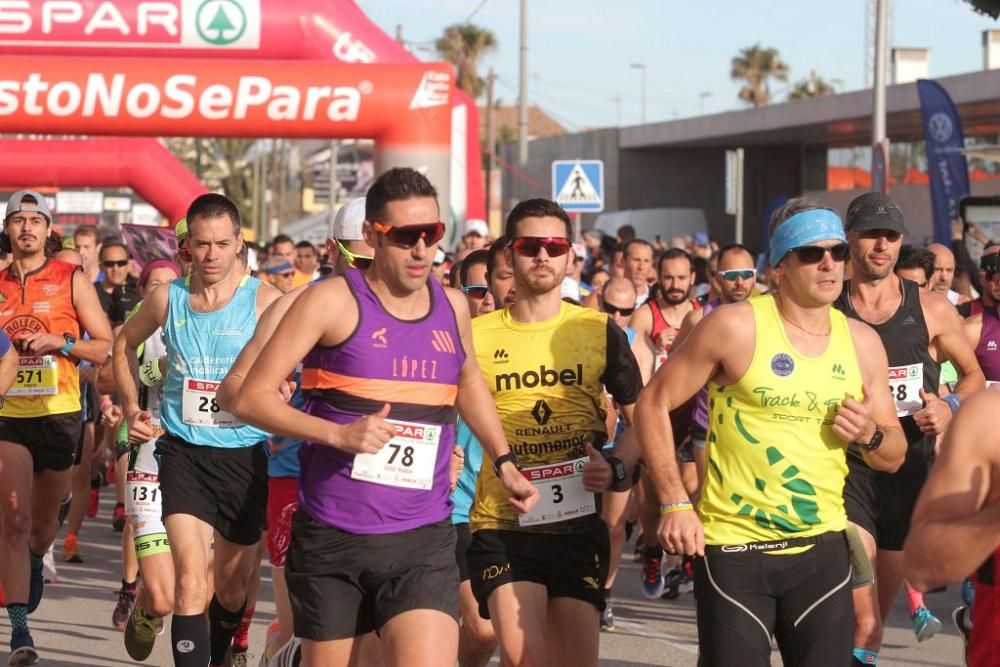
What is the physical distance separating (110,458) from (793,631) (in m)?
11.7

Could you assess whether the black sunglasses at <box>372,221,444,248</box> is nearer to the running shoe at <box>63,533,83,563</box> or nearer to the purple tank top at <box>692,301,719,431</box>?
the purple tank top at <box>692,301,719,431</box>

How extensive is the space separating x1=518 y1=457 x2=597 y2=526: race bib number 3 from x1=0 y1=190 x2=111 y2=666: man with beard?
3291 millimetres

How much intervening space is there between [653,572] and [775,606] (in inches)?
198

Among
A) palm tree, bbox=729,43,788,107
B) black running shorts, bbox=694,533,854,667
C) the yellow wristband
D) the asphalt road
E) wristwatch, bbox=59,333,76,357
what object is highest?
palm tree, bbox=729,43,788,107

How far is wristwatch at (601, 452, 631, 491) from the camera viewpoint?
5582 millimetres

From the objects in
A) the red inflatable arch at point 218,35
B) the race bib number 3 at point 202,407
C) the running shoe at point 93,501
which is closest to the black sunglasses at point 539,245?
the race bib number 3 at point 202,407

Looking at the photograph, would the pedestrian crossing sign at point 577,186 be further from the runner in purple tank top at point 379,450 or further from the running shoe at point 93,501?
the runner in purple tank top at point 379,450

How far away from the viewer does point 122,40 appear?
1981 centimetres

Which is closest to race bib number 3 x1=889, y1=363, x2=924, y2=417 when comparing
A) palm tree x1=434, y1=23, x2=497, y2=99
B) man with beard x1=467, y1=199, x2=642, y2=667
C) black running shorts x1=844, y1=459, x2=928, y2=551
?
black running shorts x1=844, y1=459, x2=928, y2=551

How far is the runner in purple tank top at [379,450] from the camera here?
479 centimetres

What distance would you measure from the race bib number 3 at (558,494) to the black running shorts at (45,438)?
11.6 feet

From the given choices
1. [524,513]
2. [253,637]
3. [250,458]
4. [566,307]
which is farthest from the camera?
[253,637]

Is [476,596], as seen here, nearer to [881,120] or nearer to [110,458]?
[110,458]

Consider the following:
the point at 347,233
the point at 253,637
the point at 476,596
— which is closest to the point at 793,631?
the point at 476,596
